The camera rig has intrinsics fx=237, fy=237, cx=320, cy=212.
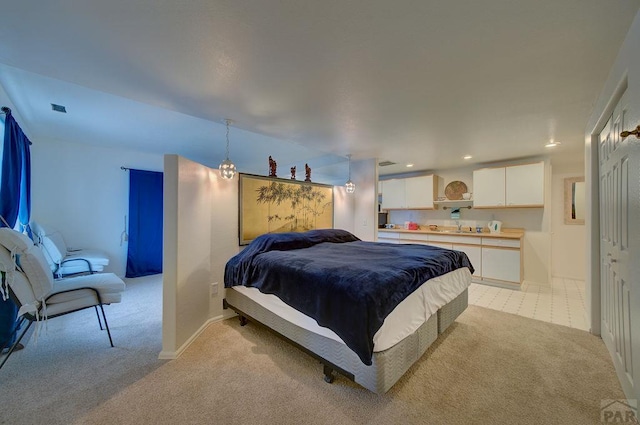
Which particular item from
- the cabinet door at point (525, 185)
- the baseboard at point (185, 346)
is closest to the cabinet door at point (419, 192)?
the cabinet door at point (525, 185)

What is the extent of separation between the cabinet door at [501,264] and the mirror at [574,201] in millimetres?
1636

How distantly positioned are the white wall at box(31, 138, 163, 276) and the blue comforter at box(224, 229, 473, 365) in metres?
3.27

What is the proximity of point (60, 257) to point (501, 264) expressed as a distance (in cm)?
682

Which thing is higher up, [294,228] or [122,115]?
[122,115]

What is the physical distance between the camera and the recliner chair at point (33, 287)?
69.6 inches

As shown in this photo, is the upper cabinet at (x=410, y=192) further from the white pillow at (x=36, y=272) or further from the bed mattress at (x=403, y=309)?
the white pillow at (x=36, y=272)

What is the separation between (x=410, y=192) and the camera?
5.65m

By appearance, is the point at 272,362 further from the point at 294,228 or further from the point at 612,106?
the point at 612,106

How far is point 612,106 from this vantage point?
184 centimetres

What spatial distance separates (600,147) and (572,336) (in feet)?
6.40

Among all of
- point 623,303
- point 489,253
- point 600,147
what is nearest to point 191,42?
point 623,303

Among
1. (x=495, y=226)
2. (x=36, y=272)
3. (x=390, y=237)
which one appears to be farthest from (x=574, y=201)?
(x=36, y=272)

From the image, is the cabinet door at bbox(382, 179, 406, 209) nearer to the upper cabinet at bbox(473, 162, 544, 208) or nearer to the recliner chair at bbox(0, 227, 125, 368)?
the upper cabinet at bbox(473, 162, 544, 208)

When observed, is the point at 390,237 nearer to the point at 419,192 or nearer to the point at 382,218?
the point at 382,218
